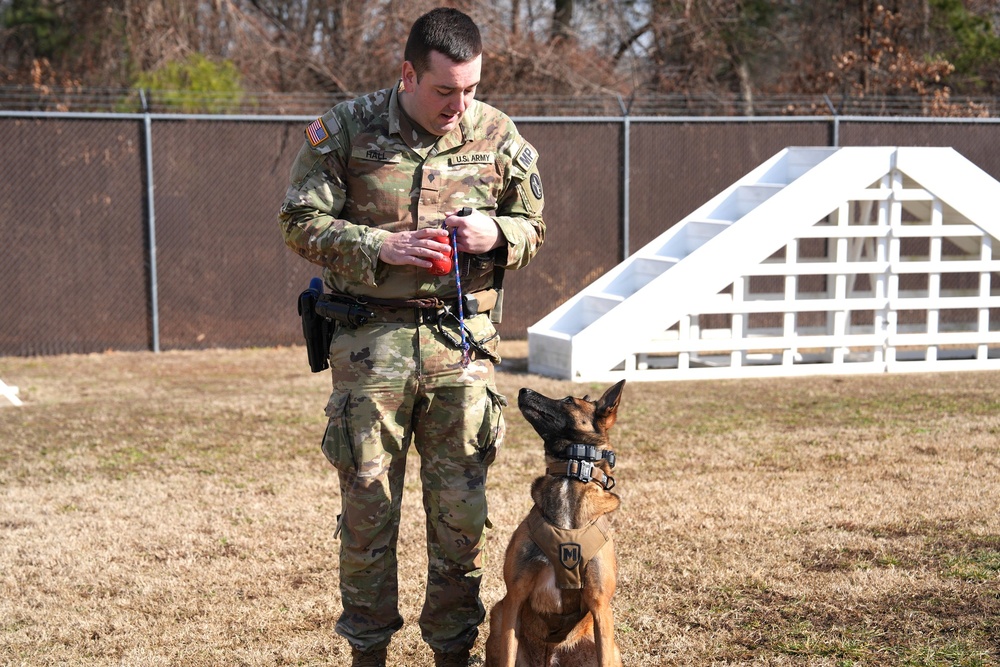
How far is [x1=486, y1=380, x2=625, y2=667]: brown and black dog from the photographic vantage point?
3.27 metres

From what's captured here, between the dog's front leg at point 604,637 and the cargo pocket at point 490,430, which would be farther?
the cargo pocket at point 490,430

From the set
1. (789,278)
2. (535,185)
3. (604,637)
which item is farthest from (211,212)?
(604,637)

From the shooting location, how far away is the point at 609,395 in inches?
142

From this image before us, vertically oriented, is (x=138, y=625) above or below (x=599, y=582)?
below

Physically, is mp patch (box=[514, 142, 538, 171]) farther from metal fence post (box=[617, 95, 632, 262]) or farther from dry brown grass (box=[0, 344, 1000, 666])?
metal fence post (box=[617, 95, 632, 262])

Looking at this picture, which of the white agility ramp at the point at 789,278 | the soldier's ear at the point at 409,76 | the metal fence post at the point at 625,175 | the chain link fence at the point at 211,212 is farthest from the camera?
the metal fence post at the point at 625,175

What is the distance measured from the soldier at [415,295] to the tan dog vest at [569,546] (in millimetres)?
274

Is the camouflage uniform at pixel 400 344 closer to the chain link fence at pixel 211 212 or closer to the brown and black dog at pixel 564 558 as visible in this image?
the brown and black dog at pixel 564 558

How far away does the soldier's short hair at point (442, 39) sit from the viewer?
3.09 metres

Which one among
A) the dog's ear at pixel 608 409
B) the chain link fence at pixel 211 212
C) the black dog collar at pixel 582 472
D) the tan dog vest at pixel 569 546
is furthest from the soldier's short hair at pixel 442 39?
the chain link fence at pixel 211 212

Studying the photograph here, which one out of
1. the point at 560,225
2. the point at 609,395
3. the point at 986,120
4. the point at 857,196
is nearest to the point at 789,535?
the point at 609,395

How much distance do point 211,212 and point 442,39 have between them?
8.78m

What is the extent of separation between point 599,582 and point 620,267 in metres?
7.34

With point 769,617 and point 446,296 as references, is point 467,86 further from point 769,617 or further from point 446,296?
point 769,617
